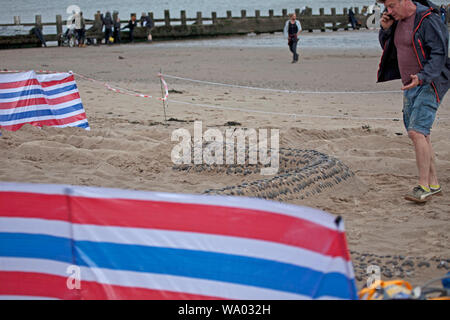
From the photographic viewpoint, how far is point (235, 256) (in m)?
2.49

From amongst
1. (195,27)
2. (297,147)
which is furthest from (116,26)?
(297,147)

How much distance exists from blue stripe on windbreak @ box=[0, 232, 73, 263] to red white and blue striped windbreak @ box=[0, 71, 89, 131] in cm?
659

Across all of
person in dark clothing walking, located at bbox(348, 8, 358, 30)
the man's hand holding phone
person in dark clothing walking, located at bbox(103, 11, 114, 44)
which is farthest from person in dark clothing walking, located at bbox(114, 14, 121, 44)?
the man's hand holding phone

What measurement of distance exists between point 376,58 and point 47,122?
16342 millimetres

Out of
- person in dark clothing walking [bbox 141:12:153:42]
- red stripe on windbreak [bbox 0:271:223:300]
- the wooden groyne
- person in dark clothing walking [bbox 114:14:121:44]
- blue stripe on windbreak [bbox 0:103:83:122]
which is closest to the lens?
red stripe on windbreak [bbox 0:271:223:300]

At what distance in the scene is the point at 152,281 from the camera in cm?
262

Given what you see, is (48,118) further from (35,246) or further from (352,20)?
(352,20)

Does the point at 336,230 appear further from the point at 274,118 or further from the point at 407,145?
the point at 274,118

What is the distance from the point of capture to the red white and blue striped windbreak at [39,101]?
29.3 ft

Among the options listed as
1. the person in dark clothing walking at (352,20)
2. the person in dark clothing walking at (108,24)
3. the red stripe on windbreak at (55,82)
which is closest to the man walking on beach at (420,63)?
the red stripe on windbreak at (55,82)

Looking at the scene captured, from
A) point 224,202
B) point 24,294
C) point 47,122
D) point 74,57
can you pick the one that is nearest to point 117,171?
point 47,122

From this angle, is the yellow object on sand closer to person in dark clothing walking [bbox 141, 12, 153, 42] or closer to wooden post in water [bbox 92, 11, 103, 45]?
wooden post in water [bbox 92, 11, 103, 45]

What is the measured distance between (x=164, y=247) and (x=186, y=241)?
121 millimetres

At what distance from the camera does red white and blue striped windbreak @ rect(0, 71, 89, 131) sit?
8922mm
